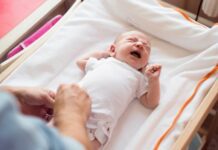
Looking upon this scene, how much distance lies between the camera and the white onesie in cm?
106

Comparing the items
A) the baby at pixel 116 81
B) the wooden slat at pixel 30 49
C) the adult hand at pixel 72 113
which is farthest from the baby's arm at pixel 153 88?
the wooden slat at pixel 30 49

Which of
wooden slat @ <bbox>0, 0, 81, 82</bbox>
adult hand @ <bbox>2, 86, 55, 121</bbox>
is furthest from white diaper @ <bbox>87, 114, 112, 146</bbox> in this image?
wooden slat @ <bbox>0, 0, 81, 82</bbox>

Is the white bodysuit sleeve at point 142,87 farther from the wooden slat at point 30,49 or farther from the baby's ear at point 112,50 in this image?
the wooden slat at point 30,49

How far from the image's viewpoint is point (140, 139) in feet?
3.49

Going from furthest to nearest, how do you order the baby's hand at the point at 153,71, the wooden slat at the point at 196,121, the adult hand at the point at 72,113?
1. the baby's hand at the point at 153,71
2. the wooden slat at the point at 196,121
3. the adult hand at the point at 72,113

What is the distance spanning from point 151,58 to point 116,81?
25 cm

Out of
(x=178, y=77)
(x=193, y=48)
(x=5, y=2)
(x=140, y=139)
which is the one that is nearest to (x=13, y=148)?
(x=140, y=139)

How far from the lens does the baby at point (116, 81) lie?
3.51ft

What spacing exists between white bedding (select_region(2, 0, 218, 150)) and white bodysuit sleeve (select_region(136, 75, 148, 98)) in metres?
0.04

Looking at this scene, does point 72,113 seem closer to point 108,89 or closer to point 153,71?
point 108,89

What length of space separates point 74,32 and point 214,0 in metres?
0.65

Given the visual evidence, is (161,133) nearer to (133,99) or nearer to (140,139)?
(140,139)

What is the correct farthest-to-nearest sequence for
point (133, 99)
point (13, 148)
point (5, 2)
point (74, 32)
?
1. point (5, 2)
2. point (74, 32)
3. point (133, 99)
4. point (13, 148)

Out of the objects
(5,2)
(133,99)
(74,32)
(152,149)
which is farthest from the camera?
(5,2)
